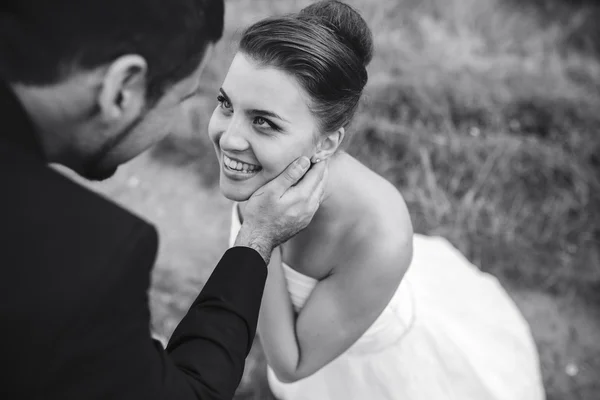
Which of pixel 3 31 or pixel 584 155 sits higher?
pixel 3 31

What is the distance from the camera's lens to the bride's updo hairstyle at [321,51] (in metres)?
1.94

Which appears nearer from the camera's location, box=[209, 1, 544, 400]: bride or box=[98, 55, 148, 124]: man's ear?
box=[98, 55, 148, 124]: man's ear

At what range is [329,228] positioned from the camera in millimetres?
2193

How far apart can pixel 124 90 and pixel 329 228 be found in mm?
1128

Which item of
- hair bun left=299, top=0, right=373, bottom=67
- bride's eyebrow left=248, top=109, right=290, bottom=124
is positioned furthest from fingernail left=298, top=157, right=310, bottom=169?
hair bun left=299, top=0, right=373, bottom=67

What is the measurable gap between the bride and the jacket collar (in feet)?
2.95

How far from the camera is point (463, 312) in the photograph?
2.92 meters

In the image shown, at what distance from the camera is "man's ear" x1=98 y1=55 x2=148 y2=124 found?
1.25 meters

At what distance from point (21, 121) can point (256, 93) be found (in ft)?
3.10

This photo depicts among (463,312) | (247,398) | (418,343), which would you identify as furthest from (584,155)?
(247,398)

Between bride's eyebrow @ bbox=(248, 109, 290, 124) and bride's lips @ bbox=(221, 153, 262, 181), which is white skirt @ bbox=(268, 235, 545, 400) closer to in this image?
bride's lips @ bbox=(221, 153, 262, 181)

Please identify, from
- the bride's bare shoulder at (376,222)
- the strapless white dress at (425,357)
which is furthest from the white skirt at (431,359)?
the bride's bare shoulder at (376,222)

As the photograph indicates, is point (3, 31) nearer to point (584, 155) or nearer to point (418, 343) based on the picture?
point (418, 343)

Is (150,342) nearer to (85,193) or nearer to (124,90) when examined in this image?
(85,193)
